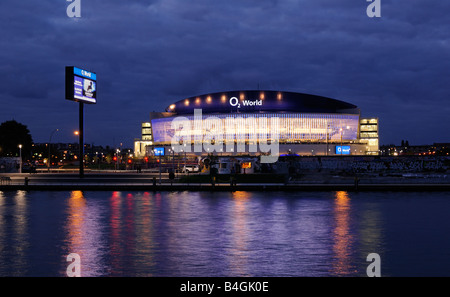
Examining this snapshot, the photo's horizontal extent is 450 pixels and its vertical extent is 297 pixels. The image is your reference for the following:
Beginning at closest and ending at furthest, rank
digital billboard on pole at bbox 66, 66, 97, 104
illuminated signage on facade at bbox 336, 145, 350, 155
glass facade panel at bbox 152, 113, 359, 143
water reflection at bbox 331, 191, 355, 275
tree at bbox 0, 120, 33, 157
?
1. water reflection at bbox 331, 191, 355, 275
2. digital billboard on pole at bbox 66, 66, 97, 104
3. tree at bbox 0, 120, 33, 157
4. illuminated signage on facade at bbox 336, 145, 350, 155
5. glass facade panel at bbox 152, 113, 359, 143

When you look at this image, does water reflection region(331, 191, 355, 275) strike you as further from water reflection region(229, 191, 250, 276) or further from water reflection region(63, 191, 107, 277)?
water reflection region(63, 191, 107, 277)

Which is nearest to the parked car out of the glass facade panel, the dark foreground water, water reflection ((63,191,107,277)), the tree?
the dark foreground water

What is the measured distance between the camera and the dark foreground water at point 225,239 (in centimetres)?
1574

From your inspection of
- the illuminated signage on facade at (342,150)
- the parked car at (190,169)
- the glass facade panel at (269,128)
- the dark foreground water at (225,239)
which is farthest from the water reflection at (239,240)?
the illuminated signage on facade at (342,150)

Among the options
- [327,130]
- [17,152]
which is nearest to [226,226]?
[17,152]

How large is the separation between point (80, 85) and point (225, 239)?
70.0 metres

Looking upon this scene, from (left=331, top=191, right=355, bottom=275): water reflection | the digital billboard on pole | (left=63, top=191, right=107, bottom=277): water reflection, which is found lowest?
(left=331, top=191, right=355, bottom=275): water reflection

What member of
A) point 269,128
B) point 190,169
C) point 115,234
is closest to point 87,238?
point 115,234

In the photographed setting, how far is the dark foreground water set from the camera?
15.7 metres

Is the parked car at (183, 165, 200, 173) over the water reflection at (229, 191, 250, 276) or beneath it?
over

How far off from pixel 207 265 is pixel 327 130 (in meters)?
187

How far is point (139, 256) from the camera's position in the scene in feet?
57.8

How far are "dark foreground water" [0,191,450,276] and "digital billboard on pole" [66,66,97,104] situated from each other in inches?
1957
